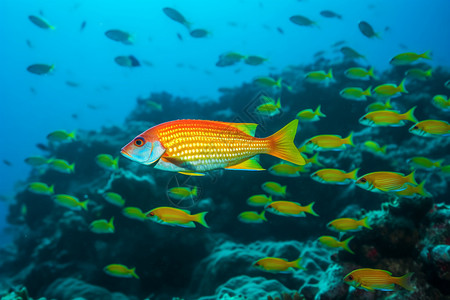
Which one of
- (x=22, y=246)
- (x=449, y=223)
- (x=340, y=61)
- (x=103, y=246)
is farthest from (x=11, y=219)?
(x=340, y=61)

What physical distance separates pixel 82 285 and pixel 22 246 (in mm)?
7896

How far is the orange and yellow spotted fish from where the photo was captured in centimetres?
192

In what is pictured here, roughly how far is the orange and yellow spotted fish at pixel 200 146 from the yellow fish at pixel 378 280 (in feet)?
7.50

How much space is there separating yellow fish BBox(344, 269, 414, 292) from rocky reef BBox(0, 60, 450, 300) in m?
0.71

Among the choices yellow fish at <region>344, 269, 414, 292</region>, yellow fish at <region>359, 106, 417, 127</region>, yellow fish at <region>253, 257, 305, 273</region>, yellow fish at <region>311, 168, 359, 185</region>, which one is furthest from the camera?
yellow fish at <region>359, 106, 417, 127</region>

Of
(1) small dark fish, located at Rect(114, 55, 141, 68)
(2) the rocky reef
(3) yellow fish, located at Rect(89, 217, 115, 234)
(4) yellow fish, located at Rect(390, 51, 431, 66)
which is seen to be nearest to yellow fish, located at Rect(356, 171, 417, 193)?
(2) the rocky reef

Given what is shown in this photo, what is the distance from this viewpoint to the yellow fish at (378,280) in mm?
3170

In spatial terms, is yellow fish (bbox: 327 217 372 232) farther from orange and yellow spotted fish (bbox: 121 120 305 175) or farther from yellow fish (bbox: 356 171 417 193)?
orange and yellow spotted fish (bbox: 121 120 305 175)

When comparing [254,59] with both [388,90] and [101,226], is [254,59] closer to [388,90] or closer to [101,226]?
[388,90]

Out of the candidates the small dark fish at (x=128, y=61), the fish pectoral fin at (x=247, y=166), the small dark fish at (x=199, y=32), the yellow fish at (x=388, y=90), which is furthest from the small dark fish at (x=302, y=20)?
the fish pectoral fin at (x=247, y=166)

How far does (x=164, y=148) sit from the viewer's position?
196 centimetres

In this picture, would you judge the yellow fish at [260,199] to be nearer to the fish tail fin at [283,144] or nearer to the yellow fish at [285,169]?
the yellow fish at [285,169]

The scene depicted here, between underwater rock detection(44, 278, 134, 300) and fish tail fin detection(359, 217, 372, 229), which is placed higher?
fish tail fin detection(359, 217, 372, 229)

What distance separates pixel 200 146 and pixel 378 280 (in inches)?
119
